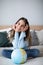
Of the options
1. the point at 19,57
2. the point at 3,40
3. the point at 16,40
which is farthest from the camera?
the point at 3,40

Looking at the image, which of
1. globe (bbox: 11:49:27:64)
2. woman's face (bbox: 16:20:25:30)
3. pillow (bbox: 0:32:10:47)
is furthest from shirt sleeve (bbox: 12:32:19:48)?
pillow (bbox: 0:32:10:47)

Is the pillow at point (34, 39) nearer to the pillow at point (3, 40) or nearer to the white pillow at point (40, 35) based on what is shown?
the white pillow at point (40, 35)

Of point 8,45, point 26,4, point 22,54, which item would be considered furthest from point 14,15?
point 22,54

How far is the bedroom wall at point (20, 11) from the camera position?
2.22 meters

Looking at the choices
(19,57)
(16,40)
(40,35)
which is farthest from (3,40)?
(19,57)

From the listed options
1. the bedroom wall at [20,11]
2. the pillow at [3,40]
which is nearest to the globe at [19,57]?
the pillow at [3,40]

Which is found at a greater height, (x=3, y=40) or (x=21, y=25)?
(x=21, y=25)

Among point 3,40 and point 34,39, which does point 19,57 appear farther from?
point 34,39

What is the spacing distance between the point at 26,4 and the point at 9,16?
319 millimetres

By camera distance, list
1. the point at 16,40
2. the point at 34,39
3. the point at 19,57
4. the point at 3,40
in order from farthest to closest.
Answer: the point at 34,39 → the point at 3,40 → the point at 16,40 → the point at 19,57

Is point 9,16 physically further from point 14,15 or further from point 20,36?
point 20,36

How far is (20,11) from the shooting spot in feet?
7.37

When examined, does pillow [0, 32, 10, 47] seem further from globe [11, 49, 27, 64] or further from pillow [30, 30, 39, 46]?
globe [11, 49, 27, 64]

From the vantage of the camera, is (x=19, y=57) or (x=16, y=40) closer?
(x=19, y=57)
